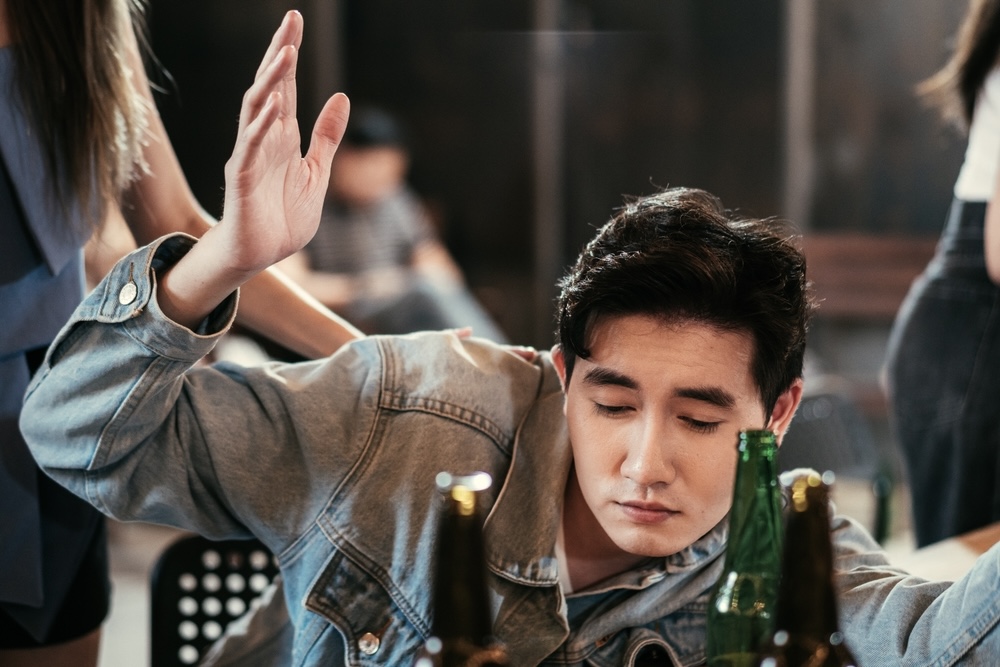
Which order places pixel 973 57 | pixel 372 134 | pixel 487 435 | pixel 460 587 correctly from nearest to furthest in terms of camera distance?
pixel 460 587, pixel 487 435, pixel 973 57, pixel 372 134

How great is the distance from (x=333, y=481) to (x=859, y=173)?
4719mm

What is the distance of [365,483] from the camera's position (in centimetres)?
128

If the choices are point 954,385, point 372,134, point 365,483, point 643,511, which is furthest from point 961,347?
point 372,134

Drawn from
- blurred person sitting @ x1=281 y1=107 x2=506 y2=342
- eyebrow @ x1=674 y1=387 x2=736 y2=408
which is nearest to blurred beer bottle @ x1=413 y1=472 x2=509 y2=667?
eyebrow @ x1=674 y1=387 x2=736 y2=408

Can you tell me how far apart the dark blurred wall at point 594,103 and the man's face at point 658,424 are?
429cm

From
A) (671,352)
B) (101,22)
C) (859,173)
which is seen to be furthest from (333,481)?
(859,173)

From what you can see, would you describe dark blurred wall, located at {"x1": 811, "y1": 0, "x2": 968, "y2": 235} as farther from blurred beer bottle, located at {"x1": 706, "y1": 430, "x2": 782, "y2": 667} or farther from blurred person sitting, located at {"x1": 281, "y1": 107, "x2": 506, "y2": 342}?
blurred beer bottle, located at {"x1": 706, "y1": 430, "x2": 782, "y2": 667}

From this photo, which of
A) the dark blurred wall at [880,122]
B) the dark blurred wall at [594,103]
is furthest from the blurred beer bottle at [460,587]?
the dark blurred wall at [880,122]

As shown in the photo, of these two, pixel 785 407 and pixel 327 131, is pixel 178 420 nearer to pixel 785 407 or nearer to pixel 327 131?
pixel 327 131

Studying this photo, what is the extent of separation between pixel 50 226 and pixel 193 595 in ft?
1.73

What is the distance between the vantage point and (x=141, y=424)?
117cm

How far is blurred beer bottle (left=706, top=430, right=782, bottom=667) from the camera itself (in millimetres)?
947

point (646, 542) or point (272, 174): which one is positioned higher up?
point (272, 174)

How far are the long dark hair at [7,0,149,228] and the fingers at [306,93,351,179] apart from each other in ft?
1.22
